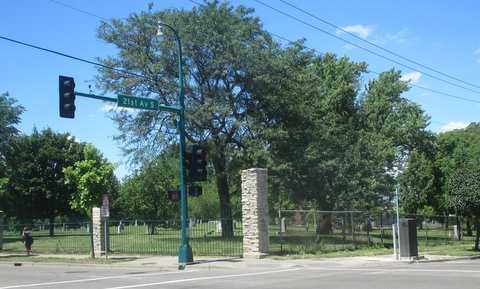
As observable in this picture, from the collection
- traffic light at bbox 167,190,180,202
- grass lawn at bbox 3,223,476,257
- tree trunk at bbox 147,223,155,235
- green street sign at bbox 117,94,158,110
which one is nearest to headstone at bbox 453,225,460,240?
grass lawn at bbox 3,223,476,257

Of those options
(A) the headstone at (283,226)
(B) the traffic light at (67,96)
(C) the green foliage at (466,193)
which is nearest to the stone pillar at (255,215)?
Result: (A) the headstone at (283,226)

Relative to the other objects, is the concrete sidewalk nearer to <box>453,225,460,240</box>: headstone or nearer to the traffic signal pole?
the traffic signal pole

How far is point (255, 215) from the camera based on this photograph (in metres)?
27.1

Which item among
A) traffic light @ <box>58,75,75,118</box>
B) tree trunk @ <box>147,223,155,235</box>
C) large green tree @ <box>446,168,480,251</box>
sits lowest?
tree trunk @ <box>147,223,155,235</box>

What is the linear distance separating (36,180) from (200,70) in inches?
1433

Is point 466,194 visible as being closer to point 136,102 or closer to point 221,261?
point 221,261

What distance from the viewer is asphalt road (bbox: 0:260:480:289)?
628 inches

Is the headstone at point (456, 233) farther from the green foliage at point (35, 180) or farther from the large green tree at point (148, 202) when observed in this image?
the green foliage at point (35, 180)

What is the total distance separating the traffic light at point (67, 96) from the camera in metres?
20.3

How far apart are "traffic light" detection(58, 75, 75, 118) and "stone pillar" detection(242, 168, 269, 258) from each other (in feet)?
31.4

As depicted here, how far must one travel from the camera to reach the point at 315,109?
43.0 m

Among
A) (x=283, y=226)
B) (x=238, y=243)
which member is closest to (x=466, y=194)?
(x=283, y=226)

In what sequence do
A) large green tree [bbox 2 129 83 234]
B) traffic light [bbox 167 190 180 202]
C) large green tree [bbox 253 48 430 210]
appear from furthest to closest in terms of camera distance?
large green tree [bbox 2 129 83 234], large green tree [bbox 253 48 430 210], traffic light [bbox 167 190 180 202]

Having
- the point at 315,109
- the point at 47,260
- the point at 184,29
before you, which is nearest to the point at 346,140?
the point at 315,109
